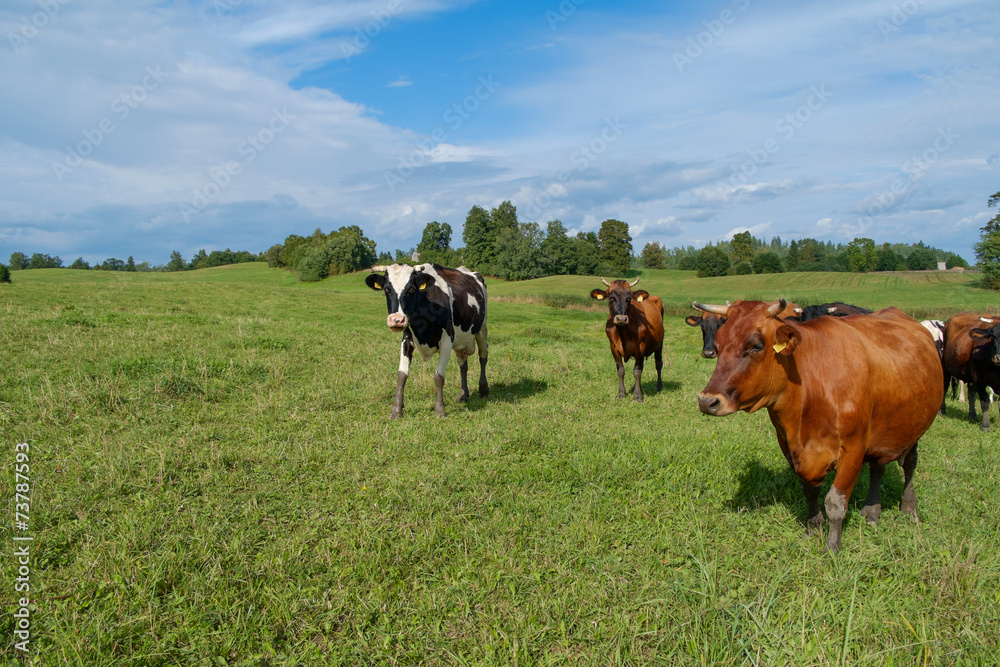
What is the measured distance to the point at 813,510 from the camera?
492 centimetres

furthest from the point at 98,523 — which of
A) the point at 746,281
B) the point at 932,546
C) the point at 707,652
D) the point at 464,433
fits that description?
the point at 746,281

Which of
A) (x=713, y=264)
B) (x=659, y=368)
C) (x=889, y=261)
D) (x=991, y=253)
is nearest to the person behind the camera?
(x=659, y=368)

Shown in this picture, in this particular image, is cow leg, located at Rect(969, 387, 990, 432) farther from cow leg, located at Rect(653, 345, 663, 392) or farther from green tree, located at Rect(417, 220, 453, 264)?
green tree, located at Rect(417, 220, 453, 264)

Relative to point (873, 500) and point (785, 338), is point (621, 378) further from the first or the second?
point (785, 338)

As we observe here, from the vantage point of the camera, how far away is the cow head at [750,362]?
407 cm

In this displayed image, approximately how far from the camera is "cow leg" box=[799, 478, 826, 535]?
4789mm

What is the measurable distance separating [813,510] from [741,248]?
112372 millimetres

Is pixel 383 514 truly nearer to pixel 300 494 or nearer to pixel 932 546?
pixel 300 494

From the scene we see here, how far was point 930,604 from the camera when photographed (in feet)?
12.1

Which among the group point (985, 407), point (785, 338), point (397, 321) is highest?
point (397, 321)

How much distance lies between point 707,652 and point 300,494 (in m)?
3.72

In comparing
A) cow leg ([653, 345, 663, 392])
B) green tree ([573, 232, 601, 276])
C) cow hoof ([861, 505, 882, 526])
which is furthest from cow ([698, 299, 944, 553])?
green tree ([573, 232, 601, 276])

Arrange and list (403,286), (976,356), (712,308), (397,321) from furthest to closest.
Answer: (976,356) → (403,286) → (397,321) → (712,308)

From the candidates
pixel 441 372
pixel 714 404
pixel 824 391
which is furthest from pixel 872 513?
pixel 441 372
